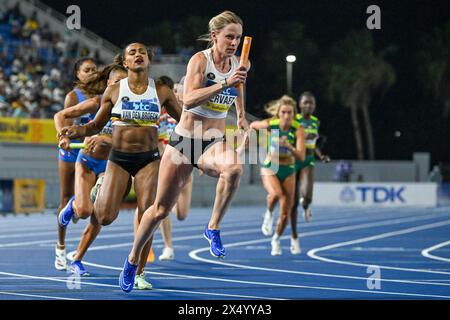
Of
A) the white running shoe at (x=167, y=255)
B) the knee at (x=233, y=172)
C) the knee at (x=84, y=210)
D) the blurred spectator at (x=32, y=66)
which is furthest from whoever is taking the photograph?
the blurred spectator at (x=32, y=66)

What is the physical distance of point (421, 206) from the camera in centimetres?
4338

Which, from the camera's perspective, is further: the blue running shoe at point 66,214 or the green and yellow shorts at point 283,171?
the green and yellow shorts at point 283,171

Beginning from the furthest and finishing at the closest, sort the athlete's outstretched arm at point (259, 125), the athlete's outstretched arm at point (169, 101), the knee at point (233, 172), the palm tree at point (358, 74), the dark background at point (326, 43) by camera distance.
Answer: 1. the palm tree at point (358, 74)
2. the dark background at point (326, 43)
3. the athlete's outstretched arm at point (259, 125)
4. the athlete's outstretched arm at point (169, 101)
5. the knee at point (233, 172)

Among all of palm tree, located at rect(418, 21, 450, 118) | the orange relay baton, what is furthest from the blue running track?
palm tree, located at rect(418, 21, 450, 118)

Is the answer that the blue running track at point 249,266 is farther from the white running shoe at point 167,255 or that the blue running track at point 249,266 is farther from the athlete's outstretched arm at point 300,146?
the athlete's outstretched arm at point 300,146

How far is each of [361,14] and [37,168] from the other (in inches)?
2015

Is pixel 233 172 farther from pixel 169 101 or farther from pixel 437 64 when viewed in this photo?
pixel 437 64

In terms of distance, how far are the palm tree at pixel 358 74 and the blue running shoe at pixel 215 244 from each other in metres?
63.9

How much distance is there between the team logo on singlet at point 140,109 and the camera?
11.3 metres

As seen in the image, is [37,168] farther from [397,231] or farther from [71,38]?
[397,231]

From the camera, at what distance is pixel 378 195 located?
144 ft

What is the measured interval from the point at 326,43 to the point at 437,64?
1107 cm

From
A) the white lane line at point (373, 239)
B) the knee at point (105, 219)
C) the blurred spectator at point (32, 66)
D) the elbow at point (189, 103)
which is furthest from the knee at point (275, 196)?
the blurred spectator at point (32, 66)
